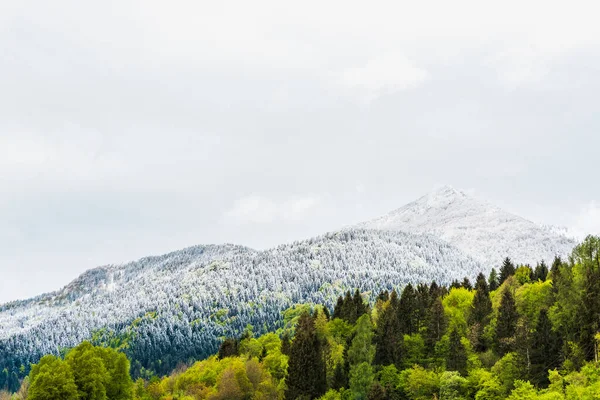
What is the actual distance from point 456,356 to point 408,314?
23.4m

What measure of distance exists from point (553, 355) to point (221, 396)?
6127 centimetres

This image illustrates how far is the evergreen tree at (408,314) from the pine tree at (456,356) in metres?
16.3

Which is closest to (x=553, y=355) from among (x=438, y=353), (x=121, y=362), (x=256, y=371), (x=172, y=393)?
(x=438, y=353)

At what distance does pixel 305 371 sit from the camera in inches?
4237

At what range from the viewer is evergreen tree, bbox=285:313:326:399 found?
10656 centimetres

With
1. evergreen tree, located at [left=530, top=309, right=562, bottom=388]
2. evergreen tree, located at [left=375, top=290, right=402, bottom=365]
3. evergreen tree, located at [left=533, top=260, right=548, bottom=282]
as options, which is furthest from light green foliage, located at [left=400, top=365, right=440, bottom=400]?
evergreen tree, located at [left=533, top=260, right=548, bottom=282]

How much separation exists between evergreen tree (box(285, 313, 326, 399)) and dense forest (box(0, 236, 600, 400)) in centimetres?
18

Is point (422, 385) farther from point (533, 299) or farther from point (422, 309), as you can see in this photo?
point (533, 299)

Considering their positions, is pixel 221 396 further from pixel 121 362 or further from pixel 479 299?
pixel 479 299

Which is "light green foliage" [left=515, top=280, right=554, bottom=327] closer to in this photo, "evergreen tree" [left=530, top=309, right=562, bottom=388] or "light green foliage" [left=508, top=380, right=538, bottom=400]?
"evergreen tree" [left=530, top=309, right=562, bottom=388]

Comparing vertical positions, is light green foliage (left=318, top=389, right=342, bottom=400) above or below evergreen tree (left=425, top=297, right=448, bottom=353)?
below

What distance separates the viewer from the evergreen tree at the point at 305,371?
106562 mm

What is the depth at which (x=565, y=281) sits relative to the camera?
333ft

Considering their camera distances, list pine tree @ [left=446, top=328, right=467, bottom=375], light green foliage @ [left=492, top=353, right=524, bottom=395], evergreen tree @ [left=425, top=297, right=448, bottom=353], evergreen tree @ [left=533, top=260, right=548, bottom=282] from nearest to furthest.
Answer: light green foliage @ [left=492, top=353, right=524, bottom=395] → pine tree @ [left=446, top=328, right=467, bottom=375] → evergreen tree @ [left=425, top=297, right=448, bottom=353] → evergreen tree @ [left=533, top=260, right=548, bottom=282]
